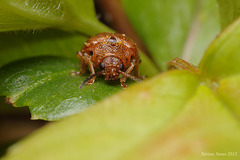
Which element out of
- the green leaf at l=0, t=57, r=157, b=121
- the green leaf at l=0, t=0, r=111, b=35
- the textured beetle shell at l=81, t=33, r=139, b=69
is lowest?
the green leaf at l=0, t=57, r=157, b=121

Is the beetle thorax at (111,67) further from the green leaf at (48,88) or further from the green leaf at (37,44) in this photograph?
the green leaf at (37,44)

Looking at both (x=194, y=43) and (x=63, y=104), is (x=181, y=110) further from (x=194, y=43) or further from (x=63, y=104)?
(x=194, y=43)

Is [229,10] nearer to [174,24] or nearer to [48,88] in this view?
[174,24]

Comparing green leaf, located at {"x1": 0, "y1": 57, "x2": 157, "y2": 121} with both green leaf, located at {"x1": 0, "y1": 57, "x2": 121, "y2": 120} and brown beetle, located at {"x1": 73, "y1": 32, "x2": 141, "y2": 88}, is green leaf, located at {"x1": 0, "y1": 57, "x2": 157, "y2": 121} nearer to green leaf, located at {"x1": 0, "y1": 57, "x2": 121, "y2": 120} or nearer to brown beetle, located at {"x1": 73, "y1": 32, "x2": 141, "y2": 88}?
green leaf, located at {"x1": 0, "y1": 57, "x2": 121, "y2": 120}

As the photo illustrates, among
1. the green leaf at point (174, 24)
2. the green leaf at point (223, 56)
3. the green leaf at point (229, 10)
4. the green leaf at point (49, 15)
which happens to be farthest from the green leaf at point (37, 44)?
the green leaf at point (223, 56)

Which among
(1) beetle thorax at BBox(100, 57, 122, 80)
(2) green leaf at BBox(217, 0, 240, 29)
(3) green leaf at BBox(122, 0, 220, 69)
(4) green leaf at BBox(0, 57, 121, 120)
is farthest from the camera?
(3) green leaf at BBox(122, 0, 220, 69)

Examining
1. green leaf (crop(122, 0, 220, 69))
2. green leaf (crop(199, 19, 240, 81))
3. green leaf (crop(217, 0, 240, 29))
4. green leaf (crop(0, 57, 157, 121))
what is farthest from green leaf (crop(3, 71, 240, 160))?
green leaf (crop(122, 0, 220, 69))

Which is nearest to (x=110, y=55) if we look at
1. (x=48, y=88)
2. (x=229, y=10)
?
(x=48, y=88)
